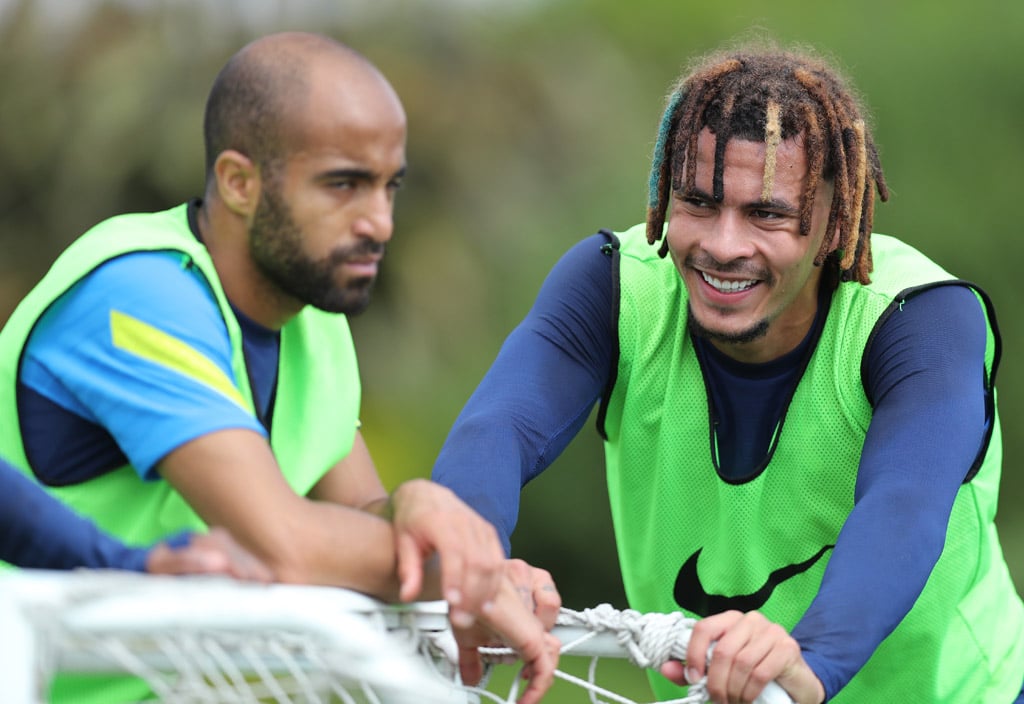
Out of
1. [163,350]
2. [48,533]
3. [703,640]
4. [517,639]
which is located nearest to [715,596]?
[703,640]

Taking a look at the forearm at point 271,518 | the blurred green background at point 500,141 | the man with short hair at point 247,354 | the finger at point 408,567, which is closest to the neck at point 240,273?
the man with short hair at point 247,354

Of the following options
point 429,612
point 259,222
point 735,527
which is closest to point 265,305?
point 259,222

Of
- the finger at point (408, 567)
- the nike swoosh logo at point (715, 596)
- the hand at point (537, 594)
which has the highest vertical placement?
the finger at point (408, 567)

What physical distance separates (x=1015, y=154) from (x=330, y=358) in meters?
5.17

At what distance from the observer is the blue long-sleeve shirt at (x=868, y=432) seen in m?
2.51

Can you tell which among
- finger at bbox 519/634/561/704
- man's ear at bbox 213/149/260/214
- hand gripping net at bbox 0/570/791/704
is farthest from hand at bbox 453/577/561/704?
man's ear at bbox 213/149/260/214

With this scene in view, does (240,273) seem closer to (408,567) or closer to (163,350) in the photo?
(163,350)

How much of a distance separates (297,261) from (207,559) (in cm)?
66

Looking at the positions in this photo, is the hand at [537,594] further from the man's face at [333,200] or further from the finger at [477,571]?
the man's face at [333,200]

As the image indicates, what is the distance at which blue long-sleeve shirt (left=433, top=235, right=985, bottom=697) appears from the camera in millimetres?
2506

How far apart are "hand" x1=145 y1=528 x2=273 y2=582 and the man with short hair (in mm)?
248

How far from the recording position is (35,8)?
26.3 feet

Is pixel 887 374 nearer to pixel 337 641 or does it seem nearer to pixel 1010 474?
pixel 337 641

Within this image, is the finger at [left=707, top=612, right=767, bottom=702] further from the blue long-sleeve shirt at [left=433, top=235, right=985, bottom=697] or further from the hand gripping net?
the hand gripping net
